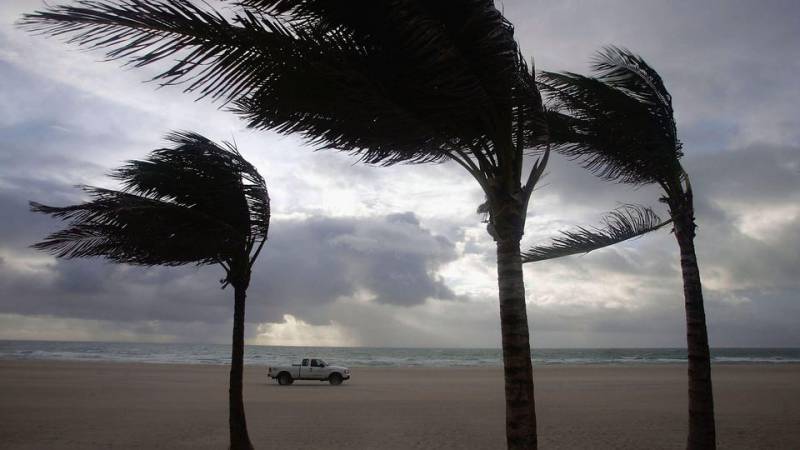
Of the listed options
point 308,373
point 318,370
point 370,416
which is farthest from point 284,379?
point 370,416

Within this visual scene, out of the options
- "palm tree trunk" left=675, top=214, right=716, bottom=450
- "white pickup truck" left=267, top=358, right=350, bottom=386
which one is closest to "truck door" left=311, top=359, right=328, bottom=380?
"white pickup truck" left=267, top=358, right=350, bottom=386

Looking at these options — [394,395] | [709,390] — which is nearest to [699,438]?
[709,390]

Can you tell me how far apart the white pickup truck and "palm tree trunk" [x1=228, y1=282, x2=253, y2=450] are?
1979 cm

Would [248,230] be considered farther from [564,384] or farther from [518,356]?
[564,384]

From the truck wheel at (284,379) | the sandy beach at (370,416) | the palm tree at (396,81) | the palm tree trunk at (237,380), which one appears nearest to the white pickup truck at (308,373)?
the truck wheel at (284,379)

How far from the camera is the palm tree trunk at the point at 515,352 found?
4715 millimetres

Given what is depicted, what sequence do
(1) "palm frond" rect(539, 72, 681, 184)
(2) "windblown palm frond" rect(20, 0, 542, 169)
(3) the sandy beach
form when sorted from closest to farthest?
(2) "windblown palm frond" rect(20, 0, 542, 169) < (1) "palm frond" rect(539, 72, 681, 184) < (3) the sandy beach

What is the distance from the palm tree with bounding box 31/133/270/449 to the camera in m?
8.34

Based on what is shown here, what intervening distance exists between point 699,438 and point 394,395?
17.5m

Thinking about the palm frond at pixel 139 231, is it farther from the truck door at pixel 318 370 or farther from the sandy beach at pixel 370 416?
the truck door at pixel 318 370

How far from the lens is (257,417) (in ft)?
55.0

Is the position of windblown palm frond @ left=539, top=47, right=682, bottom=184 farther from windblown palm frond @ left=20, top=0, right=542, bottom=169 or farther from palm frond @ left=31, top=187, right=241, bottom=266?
palm frond @ left=31, top=187, right=241, bottom=266

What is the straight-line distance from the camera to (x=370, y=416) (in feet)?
56.6

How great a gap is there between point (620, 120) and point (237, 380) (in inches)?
289
